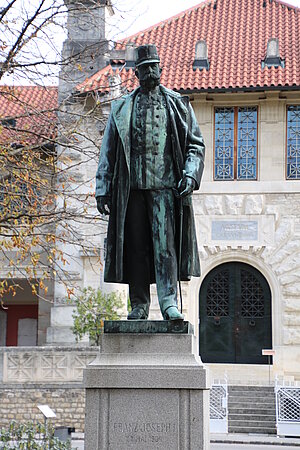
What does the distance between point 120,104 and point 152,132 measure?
44cm

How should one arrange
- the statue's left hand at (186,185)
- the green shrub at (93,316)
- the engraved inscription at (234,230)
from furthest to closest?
the engraved inscription at (234,230) → the green shrub at (93,316) → the statue's left hand at (186,185)

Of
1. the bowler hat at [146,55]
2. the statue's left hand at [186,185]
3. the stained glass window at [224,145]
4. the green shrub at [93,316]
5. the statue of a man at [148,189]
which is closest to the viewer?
the statue's left hand at [186,185]

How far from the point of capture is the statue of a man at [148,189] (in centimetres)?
770

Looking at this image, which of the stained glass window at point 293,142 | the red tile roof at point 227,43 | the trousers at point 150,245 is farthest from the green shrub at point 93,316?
the trousers at point 150,245

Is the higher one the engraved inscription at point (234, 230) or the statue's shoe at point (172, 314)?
the engraved inscription at point (234, 230)

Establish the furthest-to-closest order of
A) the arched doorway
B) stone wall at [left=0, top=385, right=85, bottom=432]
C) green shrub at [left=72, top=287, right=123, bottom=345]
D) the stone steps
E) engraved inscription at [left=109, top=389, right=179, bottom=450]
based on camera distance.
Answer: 1. the arched doorway
2. green shrub at [left=72, top=287, right=123, bottom=345]
3. stone wall at [left=0, top=385, right=85, bottom=432]
4. the stone steps
5. engraved inscription at [left=109, top=389, right=179, bottom=450]

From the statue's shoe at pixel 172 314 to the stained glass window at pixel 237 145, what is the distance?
19.1 metres

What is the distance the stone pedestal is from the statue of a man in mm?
636

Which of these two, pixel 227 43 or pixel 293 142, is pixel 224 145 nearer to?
pixel 293 142

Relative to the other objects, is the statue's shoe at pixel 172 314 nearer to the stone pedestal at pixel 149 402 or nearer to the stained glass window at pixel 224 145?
the stone pedestal at pixel 149 402

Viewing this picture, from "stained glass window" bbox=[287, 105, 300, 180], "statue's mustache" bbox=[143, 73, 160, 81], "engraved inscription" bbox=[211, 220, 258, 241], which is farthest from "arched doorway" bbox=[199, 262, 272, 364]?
"statue's mustache" bbox=[143, 73, 160, 81]

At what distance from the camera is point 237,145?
26453 mm

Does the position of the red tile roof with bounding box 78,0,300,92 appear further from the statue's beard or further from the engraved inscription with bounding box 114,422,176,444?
the engraved inscription with bounding box 114,422,176,444

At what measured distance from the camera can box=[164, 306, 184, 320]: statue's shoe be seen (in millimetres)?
7422
